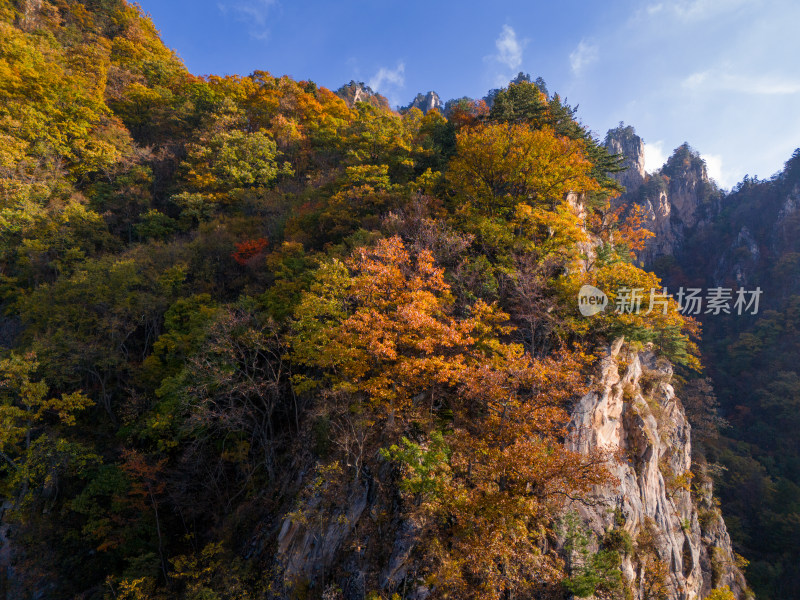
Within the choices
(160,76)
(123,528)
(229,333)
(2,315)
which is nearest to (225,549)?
(123,528)

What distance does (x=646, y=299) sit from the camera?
484 inches

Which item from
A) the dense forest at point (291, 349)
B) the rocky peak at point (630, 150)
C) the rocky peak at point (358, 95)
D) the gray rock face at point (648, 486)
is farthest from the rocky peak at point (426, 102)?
the gray rock face at point (648, 486)

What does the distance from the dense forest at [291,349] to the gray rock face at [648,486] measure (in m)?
0.75

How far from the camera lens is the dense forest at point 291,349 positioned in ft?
27.2

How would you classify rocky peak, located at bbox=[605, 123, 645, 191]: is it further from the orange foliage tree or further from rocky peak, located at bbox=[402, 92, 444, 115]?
the orange foliage tree

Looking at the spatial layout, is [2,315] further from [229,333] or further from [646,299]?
[646,299]

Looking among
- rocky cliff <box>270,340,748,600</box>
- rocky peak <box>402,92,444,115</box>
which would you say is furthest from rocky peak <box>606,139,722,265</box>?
rocky cliff <box>270,340,748,600</box>

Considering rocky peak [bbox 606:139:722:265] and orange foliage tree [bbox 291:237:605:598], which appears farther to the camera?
rocky peak [bbox 606:139:722:265]

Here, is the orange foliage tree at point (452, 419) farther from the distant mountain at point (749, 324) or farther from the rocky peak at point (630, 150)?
the rocky peak at point (630, 150)

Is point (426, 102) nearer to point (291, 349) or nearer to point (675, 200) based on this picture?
point (675, 200)

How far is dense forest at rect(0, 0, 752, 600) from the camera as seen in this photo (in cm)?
830

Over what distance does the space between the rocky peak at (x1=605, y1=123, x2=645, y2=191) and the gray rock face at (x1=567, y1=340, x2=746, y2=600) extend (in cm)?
8761

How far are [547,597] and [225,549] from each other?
9351 millimetres

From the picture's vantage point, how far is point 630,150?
8819cm
